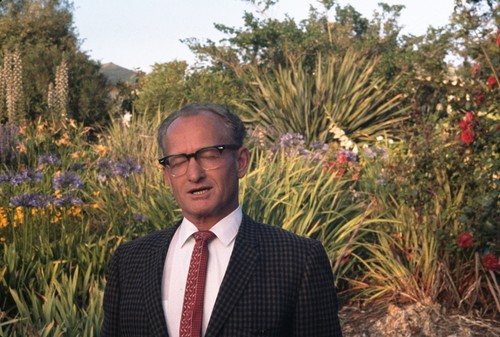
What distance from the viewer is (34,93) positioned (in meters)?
18.1

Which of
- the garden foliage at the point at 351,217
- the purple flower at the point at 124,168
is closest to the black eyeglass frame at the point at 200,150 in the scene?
the garden foliage at the point at 351,217

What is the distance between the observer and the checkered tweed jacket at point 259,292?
2305 millimetres

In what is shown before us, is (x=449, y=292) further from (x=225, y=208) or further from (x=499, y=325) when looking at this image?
(x=225, y=208)

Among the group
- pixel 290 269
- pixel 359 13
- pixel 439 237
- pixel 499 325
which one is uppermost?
pixel 359 13

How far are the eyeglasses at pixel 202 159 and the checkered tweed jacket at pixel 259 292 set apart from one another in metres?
0.22

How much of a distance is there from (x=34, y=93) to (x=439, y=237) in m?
13.5

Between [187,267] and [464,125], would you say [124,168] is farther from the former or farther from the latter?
[187,267]

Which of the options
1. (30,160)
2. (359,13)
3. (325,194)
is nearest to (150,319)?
(325,194)

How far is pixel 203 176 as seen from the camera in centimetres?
234

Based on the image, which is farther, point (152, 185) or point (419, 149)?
point (152, 185)

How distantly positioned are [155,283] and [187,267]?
106mm

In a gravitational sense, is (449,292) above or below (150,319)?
below

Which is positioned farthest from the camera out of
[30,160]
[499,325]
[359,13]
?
[359,13]

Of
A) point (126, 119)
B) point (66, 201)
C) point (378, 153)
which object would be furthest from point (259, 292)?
point (126, 119)
